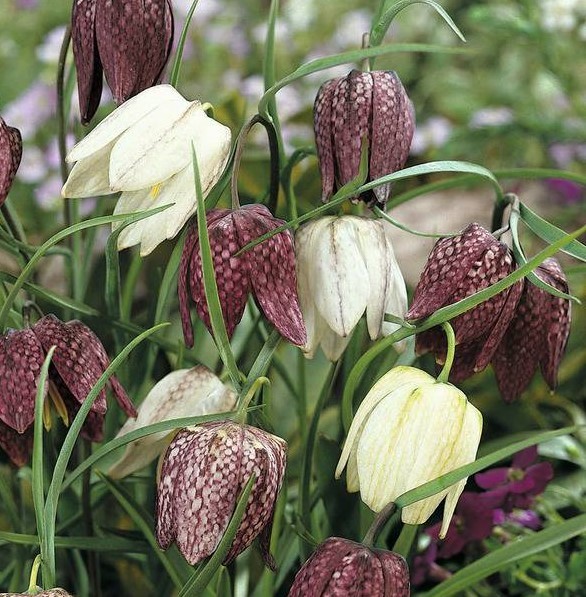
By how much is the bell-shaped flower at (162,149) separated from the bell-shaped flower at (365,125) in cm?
9

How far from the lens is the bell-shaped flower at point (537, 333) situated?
77 centimetres

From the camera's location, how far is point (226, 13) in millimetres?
3176

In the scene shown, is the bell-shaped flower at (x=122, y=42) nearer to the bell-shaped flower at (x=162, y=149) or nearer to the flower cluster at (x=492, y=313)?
the bell-shaped flower at (x=162, y=149)

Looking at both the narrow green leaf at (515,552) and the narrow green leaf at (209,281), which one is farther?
the narrow green leaf at (515,552)

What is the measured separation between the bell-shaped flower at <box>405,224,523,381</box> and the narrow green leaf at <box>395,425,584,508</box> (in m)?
0.12

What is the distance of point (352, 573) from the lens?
0.65 meters

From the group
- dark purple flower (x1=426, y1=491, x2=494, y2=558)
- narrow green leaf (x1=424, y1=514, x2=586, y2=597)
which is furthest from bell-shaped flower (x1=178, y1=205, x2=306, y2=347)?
dark purple flower (x1=426, y1=491, x2=494, y2=558)

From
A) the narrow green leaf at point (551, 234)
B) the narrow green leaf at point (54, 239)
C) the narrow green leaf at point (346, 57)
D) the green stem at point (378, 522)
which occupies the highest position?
the narrow green leaf at point (346, 57)

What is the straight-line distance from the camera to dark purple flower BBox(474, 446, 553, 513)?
107cm

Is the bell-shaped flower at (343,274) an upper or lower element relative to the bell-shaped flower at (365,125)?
lower

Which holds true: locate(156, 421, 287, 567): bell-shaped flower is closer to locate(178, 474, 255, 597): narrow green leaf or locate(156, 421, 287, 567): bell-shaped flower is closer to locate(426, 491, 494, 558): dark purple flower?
locate(178, 474, 255, 597): narrow green leaf

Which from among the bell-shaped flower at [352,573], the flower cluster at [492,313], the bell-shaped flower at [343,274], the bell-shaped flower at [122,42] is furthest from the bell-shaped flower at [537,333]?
the bell-shaped flower at [122,42]

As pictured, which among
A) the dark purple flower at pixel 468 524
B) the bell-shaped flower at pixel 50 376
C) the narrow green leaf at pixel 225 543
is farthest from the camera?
the dark purple flower at pixel 468 524

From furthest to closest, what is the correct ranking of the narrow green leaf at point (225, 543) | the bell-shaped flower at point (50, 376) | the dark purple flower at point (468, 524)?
1. the dark purple flower at point (468, 524)
2. the bell-shaped flower at point (50, 376)
3. the narrow green leaf at point (225, 543)
